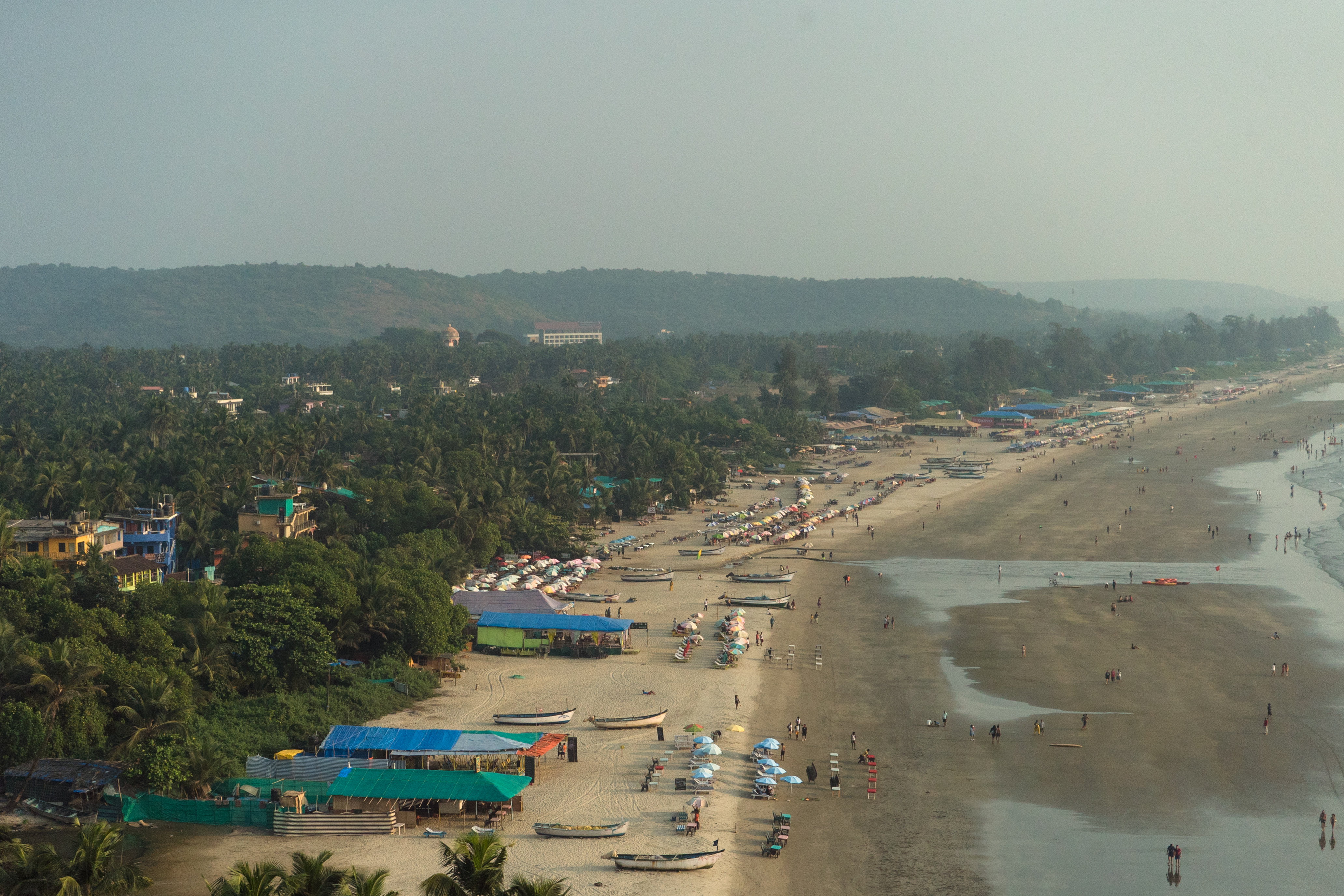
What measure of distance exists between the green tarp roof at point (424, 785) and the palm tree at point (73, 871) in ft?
24.9

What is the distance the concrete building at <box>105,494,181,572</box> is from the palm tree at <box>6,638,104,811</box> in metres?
23.6

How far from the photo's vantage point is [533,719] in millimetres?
36219

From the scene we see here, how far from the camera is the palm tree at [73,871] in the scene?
1977 cm

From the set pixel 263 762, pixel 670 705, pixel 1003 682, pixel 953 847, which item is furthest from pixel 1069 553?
pixel 263 762

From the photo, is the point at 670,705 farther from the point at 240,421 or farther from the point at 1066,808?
the point at 240,421

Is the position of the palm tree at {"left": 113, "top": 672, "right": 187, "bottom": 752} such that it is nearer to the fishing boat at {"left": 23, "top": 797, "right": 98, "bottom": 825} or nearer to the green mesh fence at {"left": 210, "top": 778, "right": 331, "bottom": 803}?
the fishing boat at {"left": 23, "top": 797, "right": 98, "bottom": 825}

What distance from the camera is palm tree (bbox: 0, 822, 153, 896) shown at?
19.8 m

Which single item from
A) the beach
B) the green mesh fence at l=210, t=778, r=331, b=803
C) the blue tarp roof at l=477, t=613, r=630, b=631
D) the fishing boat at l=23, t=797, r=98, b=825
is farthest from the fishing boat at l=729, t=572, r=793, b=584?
the fishing boat at l=23, t=797, r=98, b=825

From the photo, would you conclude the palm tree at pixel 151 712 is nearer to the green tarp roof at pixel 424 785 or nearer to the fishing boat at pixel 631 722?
the green tarp roof at pixel 424 785

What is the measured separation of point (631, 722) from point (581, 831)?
320 inches

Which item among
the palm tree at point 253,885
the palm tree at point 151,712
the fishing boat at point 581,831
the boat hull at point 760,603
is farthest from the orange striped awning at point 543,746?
the boat hull at point 760,603

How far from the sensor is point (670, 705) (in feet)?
126

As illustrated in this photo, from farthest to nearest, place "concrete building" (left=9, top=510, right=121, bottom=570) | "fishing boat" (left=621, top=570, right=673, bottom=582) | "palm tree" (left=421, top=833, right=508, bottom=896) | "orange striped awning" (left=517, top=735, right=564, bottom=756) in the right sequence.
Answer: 1. "fishing boat" (left=621, top=570, right=673, bottom=582)
2. "concrete building" (left=9, top=510, right=121, bottom=570)
3. "orange striped awning" (left=517, top=735, right=564, bottom=756)
4. "palm tree" (left=421, top=833, right=508, bottom=896)

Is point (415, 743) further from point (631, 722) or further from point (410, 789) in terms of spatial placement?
point (631, 722)
